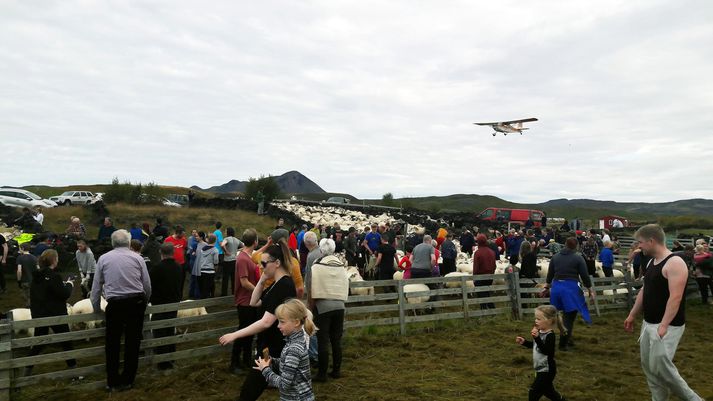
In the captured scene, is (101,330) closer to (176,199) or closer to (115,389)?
(115,389)

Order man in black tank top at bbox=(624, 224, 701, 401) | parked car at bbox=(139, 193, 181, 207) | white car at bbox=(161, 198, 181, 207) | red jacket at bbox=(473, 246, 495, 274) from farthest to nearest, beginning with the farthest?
parked car at bbox=(139, 193, 181, 207)
white car at bbox=(161, 198, 181, 207)
red jacket at bbox=(473, 246, 495, 274)
man in black tank top at bbox=(624, 224, 701, 401)

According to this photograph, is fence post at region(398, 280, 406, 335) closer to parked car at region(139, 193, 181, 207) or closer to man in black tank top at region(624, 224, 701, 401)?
man in black tank top at region(624, 224, 701, 401)

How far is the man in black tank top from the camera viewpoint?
5.28 metres

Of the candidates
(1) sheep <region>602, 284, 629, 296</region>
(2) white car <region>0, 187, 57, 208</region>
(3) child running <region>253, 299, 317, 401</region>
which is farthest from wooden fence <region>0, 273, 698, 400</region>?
(2) white car <region>0, 187, 57, 208</region>

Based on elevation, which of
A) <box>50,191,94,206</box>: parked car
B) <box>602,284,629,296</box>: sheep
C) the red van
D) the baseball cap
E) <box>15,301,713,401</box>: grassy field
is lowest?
<box>15,301,713,401</box>: grassy field

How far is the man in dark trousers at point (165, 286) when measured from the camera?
26.6 feet

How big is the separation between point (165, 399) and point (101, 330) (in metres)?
1.31

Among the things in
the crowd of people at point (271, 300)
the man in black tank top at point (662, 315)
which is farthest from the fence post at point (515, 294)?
the man in black tank top at point (662, 315)

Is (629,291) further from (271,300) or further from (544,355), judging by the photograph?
(271,300)

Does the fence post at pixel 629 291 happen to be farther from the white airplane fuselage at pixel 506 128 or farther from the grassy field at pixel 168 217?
the white airplane fuselage at pixel 506 128

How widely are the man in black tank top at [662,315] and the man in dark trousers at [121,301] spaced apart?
19.3 feet

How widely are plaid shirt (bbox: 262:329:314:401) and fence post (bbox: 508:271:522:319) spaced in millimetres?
9060

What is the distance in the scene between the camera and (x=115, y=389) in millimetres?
6973

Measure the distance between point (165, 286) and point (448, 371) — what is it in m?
4.42
